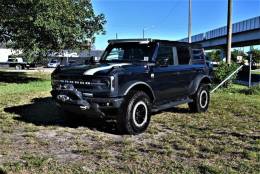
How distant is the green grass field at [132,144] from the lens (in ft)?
19.0

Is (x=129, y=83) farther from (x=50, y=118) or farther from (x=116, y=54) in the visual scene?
(x=50, y=118)

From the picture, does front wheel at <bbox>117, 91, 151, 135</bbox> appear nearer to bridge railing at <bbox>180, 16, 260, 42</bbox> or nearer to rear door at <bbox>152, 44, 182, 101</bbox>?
rear door at <bbox>152, 44, 182, 101</bbox>

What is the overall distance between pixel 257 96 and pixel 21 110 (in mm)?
8795

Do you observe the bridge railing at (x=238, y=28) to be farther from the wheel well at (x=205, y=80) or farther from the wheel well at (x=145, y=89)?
the wheel well at (x=145, y=89)

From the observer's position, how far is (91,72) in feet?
25.6

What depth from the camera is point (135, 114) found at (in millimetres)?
8070

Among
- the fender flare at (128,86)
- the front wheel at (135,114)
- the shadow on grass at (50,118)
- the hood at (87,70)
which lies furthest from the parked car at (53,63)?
the fender flare at (128,86)

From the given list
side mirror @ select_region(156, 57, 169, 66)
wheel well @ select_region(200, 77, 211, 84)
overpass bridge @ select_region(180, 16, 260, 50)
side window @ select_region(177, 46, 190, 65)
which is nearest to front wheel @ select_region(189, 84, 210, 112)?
wheel well @ select_region(200, 77, 211, 84)

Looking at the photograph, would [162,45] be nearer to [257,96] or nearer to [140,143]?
[140,143]

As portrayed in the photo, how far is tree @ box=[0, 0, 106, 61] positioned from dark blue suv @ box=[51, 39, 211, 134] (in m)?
8.27

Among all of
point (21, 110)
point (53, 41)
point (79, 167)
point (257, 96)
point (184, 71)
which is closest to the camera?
point (79, 167)

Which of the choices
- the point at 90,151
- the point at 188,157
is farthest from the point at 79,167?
the point at 188,157

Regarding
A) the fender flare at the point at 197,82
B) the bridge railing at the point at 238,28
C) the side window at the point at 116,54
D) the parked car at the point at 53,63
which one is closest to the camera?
the side window at the point at 116,54

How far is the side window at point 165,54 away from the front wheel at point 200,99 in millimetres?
1541
